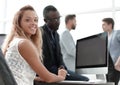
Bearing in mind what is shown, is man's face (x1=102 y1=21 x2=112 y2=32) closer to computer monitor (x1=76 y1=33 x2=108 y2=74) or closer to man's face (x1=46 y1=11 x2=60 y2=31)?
computer monitor (x1=76 y1=33 x2=108 y2=74)

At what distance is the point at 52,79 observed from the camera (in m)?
1.76

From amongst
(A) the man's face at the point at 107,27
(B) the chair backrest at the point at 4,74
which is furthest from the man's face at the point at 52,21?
(B) the chair backrest at the point at 4,74

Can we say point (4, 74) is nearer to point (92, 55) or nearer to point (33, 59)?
point (33, 59)

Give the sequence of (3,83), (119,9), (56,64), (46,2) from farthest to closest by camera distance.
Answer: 1. (46,2)
2. (119,9)
3. (56,64)
4. (3,83)

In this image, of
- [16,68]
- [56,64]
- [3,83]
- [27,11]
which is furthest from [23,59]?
[3,83]

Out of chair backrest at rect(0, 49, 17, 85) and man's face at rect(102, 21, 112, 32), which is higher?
chair backrest at rect(0, 49, 17, 85)

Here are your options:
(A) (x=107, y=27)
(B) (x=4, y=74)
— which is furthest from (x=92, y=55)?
(B) (x=4, y=74)

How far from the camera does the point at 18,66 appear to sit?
176cm

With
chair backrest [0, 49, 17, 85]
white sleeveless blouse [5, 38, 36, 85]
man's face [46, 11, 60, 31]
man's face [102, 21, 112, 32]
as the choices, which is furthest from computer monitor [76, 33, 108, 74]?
chair backrest [0, 49, 17, 85]

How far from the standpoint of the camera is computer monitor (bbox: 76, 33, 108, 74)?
218 centimetres

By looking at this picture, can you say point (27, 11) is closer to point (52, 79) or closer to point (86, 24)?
point (52, 79)

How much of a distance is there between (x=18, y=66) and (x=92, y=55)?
81 centimetres

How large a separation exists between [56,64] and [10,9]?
4.00 metres

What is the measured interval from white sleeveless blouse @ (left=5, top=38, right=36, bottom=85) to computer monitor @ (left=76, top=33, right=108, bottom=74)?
0.66 meters
